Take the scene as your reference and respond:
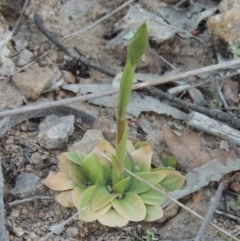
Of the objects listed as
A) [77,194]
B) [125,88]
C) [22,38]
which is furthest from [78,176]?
[22,38]

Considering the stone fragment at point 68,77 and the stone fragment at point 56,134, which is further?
the stone fragment at point 68,77

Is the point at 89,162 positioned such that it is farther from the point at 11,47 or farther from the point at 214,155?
the point at 11,47

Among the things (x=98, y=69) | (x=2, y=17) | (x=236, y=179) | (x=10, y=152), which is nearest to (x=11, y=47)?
(x=2, y=17)

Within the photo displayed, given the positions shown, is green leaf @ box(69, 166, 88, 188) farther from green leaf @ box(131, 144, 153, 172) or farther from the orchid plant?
green leaf @ box(131, 144, 153, 172)

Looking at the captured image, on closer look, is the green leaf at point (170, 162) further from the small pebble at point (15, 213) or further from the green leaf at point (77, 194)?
the small pebble at point (15, 213)

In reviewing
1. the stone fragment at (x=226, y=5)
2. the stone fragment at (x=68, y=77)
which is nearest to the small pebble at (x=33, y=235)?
the stone fragment at (x=68, y=77)

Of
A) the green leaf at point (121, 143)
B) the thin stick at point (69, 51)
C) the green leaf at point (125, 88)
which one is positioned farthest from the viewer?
the thin stick at point (69, 51)

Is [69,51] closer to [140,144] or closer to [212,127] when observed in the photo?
[140,144]
